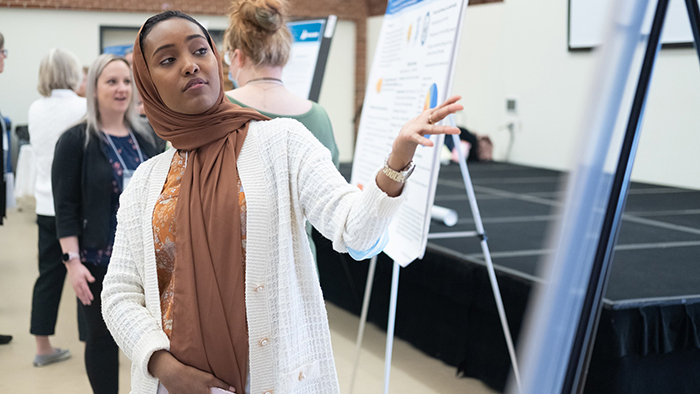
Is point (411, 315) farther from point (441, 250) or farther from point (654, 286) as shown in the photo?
point (654, 286)

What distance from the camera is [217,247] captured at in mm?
1107

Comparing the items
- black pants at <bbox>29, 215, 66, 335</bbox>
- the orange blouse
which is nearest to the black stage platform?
the orange blouse

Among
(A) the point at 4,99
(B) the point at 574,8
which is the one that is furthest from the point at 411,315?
(A) the point at 4,99

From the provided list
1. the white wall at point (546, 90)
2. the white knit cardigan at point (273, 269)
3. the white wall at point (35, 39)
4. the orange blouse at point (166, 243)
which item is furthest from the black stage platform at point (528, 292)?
the white wall at point (35, 39)

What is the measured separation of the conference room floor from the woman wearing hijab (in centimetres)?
180

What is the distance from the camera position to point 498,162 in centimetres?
818

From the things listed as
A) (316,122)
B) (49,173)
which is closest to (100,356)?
(316,122)

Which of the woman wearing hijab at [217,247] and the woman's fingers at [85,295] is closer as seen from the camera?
the woman wearing hijab at [217,247]

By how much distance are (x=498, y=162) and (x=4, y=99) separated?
6.88 meters

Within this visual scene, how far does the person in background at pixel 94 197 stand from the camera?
6.79 feet

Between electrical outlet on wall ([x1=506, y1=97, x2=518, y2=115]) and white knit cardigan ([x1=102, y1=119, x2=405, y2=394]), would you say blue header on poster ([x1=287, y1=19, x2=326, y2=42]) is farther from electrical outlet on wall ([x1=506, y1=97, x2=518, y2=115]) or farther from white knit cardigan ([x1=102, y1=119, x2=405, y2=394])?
electrical outlet on wall ([x1=506, y1=97, x2=518, y2=115])

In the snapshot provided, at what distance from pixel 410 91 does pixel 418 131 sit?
1.29m

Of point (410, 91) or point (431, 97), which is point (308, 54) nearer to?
point (410, 91)

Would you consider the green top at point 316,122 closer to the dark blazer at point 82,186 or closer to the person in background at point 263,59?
the person in background at point 263,59
